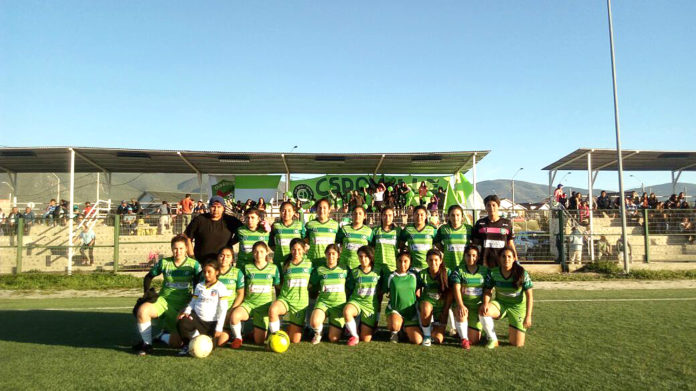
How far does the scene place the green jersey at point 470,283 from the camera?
19.3ft

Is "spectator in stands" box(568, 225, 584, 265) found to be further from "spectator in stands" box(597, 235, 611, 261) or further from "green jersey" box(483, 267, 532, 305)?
"green jersey" box(483, 267, 532, 305)

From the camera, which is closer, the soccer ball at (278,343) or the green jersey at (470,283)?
the soccer ball at (278,343)

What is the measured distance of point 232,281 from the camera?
5902mm

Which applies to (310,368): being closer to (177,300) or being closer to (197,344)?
(197,344)

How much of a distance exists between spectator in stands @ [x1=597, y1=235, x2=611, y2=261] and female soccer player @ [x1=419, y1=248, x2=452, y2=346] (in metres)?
10.1

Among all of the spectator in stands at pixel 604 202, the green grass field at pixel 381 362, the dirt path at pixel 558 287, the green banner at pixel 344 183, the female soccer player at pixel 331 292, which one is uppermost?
the green banner at pixel 344 183

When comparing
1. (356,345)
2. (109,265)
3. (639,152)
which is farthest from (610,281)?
(109,265)

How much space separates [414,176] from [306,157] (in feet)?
15.1

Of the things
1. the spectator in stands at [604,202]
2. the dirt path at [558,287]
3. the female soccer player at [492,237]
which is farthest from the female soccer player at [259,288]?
the spectator in stands at [604,202]

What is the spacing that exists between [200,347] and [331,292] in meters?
1.77

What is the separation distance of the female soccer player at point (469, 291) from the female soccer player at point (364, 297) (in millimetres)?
1049

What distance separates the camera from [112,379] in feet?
14.6

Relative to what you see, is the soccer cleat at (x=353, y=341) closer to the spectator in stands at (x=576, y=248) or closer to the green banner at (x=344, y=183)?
the spectator in stands at (x=576, y=248)

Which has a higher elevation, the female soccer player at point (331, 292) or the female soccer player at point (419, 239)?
the female soccer player at point (419, 239)
